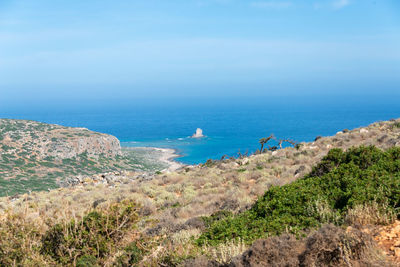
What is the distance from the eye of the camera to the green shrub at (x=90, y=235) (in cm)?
615

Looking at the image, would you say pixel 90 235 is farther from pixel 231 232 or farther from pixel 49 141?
pixel 49 141

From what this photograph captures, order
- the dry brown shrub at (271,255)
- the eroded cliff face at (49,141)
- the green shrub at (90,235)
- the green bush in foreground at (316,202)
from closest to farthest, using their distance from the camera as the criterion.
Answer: the dry brown shrub at (271,255) < the green shrub at (90,235) < the green bush in foreground at (316,202) < the eroded cliff face at (49,141)

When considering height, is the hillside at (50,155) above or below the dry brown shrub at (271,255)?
below

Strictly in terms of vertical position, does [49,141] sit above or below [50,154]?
above

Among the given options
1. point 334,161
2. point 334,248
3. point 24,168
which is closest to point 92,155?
point 24,168

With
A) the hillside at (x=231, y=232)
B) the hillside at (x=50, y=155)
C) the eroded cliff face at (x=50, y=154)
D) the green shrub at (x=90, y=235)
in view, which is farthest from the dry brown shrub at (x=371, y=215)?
the eroded cliff face at (x=50, y=154)

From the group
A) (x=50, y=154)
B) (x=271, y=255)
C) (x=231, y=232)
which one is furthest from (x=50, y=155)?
(x=271, y=255)

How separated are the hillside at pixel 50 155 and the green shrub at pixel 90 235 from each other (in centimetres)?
3348

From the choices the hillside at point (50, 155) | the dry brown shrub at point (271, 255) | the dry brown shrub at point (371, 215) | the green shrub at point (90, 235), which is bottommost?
the hillside at point (50, 155)

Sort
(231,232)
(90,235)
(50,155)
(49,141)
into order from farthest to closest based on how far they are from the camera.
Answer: (49,141)
(50,155)
(231,232)
(90,235)

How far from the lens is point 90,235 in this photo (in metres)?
6.41

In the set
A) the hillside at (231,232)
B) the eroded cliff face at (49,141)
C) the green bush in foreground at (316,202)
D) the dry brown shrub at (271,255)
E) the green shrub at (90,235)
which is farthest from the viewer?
the eroded cliff face at (49,141)

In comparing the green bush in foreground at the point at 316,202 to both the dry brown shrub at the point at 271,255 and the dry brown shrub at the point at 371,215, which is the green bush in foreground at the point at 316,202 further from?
the dry brown shrub at the point at 271,255

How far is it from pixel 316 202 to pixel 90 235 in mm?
4901
